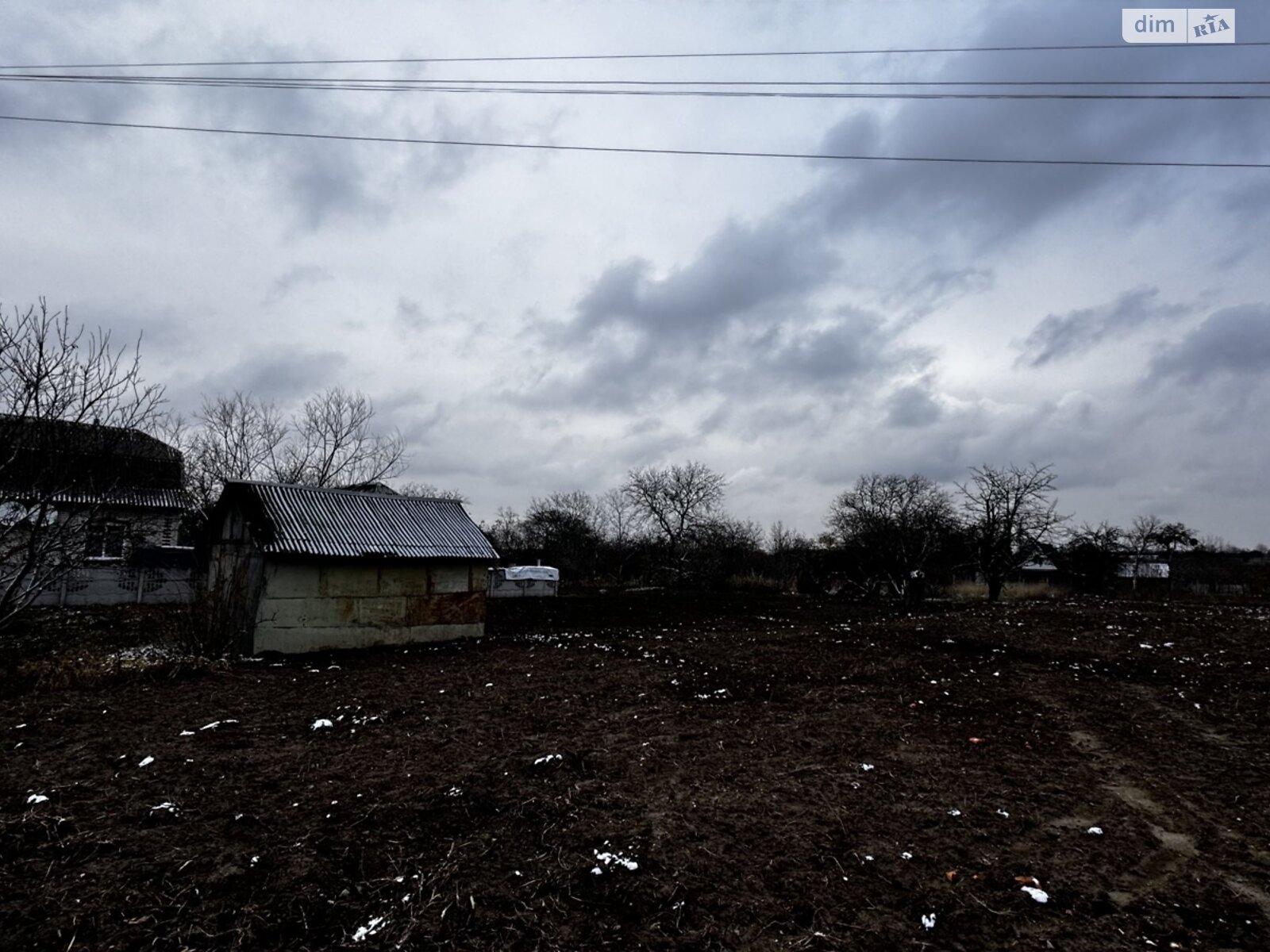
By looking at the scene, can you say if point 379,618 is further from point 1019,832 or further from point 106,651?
point 1019,832

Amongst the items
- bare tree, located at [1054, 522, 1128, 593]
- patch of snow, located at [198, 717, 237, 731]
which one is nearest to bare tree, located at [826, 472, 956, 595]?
bare tree, located at [1054, 522, 1128, 593]

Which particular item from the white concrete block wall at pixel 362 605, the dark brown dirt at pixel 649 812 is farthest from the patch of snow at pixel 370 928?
the white concrete block wall at pixel 362 605

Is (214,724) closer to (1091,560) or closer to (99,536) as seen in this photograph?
(99,536)

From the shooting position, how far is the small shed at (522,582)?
24484 mm

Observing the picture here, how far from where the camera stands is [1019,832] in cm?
424

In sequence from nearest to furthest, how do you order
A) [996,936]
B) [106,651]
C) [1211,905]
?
[996,936], [1211,905], [106,651]

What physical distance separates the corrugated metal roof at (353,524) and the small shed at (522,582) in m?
9.14

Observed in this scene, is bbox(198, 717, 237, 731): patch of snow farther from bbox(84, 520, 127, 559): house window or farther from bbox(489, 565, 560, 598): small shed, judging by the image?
bbox(489, 565, 560, 598): small shed

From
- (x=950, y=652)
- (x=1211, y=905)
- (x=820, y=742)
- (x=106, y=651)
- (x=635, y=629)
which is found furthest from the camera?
(x=635, y=629)

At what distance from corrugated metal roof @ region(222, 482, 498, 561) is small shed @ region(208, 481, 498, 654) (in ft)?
0.08

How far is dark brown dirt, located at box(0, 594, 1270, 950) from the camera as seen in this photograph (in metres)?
3.28

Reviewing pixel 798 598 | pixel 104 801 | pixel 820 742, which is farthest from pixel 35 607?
pixel 798 598

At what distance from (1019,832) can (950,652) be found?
24.0 ft

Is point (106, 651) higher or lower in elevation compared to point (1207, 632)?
lower
